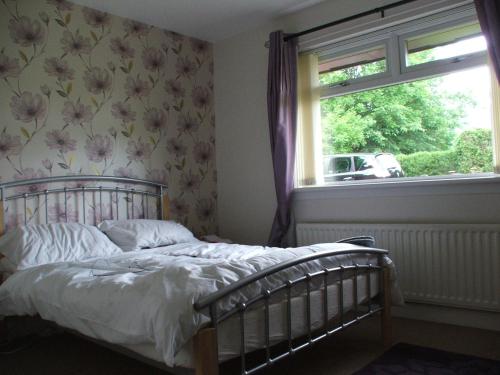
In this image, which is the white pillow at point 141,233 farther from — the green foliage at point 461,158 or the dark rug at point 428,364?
the green foliage at point 461,158

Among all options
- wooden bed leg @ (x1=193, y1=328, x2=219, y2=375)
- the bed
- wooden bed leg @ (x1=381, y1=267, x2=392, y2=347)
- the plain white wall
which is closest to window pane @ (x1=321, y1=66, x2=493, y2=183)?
the plain white wall

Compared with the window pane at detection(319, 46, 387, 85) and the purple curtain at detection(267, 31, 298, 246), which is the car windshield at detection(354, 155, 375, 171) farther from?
the window pane at detection(319, 46, 387, 85)

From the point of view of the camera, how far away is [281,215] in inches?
134

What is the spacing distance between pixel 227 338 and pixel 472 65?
2.25 meters

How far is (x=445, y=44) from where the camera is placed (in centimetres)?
285

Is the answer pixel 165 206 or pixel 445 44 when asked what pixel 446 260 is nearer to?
pixel 445 44

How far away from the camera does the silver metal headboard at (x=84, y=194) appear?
2.89m

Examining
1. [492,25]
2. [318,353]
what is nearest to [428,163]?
[492,25]

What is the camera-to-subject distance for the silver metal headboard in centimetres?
289

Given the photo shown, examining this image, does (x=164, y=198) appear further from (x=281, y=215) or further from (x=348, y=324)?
(x=348, y=324)

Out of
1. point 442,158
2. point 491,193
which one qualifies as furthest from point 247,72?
point 491,193

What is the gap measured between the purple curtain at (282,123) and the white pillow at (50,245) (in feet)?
4.06

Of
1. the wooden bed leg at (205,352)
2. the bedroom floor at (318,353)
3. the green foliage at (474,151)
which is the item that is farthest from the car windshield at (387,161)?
the wooden bed leg at (205,352)

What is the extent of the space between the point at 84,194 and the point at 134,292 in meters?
1.77
